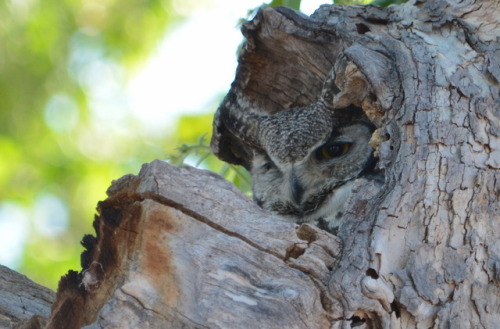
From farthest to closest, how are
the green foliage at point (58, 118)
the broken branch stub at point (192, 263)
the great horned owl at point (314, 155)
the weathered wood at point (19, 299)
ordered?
1. the green foliage at point (58, 118)
2. the great horned owl at point (314, 155)
3. the weathered wood at point (19, 299)
4. the broken branch stub at point (192, 263)

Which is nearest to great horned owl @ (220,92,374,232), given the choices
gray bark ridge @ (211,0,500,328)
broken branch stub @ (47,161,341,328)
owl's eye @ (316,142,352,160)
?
owl's eye @ (316,142,352,160)

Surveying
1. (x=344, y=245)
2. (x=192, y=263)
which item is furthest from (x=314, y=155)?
(x=192, y=263)

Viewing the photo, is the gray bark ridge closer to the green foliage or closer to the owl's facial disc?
the owl's facial disc

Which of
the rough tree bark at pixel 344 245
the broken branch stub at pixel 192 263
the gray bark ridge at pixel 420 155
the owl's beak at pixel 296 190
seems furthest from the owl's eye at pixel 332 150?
the broken branch stub at pixel 192 263

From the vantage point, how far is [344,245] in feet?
6.59

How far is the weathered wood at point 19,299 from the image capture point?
7.83 ft

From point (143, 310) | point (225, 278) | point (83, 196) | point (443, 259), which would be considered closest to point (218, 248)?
point (225, 278)

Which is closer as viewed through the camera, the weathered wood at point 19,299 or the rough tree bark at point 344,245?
the rough tree bark at point 344,245

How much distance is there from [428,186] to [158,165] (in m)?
0.77

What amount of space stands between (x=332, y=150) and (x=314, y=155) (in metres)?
0.09

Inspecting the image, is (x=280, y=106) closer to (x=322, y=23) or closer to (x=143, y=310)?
(x=322, y=23)

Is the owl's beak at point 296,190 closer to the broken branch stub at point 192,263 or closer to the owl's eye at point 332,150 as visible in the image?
the owl's eye at point 332,150

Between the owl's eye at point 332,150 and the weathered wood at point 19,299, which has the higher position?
the owl's eye at point 332,150

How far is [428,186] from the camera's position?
2.10m
